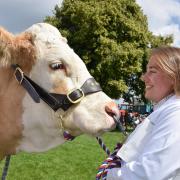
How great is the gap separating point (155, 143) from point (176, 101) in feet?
1.16

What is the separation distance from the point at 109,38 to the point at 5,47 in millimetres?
33931

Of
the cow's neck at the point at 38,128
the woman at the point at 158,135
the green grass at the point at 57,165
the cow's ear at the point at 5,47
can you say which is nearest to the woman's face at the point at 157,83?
the woman at the point at 158,135

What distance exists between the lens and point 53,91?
342cm

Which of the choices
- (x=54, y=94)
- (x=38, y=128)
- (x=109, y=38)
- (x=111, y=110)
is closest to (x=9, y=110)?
(x=38, y=128)

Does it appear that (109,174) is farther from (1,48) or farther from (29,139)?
(1,48)

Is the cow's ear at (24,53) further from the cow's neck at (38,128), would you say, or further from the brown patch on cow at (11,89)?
the cow's neck at (38,128)

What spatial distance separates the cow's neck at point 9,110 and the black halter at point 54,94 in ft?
0.21

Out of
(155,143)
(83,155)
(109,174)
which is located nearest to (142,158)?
(155,143)

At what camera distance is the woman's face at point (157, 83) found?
9.90ft

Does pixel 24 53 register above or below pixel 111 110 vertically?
above

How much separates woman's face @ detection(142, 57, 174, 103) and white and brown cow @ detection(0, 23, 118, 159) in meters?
0.39

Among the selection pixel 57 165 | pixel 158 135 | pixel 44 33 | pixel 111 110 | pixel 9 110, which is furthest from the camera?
pixel 57 165

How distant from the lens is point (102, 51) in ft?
114

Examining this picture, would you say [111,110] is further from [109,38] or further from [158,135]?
[109,38]
